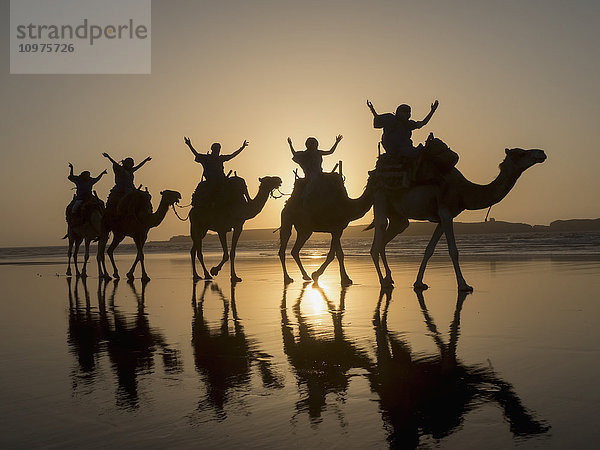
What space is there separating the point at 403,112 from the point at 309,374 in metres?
8.88

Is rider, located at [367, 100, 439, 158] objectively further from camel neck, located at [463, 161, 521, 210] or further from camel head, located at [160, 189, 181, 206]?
camel head, located at [160, 189, 181, 206]

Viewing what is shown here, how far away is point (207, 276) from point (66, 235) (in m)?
6.92

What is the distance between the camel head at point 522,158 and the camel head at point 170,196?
32.8 feet

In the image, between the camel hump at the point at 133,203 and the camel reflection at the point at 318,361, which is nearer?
the camel reflection at the point at 318,361

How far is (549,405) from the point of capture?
13.6 feet

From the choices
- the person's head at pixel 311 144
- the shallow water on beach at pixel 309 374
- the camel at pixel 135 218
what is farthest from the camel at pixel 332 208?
the camel at pixel 135 218

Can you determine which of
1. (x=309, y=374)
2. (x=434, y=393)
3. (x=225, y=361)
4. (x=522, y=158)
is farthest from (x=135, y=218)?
(x=434, y=393)

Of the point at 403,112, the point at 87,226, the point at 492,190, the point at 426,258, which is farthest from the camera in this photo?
the point at 87,226

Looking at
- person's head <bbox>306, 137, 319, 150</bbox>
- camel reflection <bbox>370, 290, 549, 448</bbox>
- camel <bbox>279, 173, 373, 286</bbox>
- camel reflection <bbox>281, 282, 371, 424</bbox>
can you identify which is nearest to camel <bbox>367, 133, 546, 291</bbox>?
camel <bbox>279, 173, 373, 286</bbox>

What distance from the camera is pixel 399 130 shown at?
519 inches

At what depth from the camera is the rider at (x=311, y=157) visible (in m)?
15.5

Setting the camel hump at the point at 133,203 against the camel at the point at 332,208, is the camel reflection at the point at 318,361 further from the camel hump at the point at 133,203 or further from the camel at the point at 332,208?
the camel hump at the point at 133,203

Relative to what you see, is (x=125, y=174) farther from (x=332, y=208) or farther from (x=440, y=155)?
(x=440, y=155)

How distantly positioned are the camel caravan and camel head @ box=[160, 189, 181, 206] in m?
0.03
